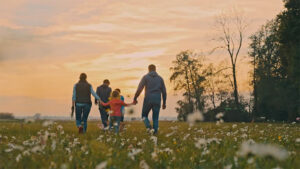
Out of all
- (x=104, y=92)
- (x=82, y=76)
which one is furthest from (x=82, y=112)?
(x=104, y=92)

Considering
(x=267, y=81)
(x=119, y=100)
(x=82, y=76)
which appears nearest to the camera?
(x=119, y=100)

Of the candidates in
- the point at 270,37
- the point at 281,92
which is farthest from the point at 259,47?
the point at 281,92

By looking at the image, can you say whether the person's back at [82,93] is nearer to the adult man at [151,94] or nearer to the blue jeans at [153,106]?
the adult man at [151,94]

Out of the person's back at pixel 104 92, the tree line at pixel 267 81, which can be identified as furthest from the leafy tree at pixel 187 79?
the person's back at pixel 104 92

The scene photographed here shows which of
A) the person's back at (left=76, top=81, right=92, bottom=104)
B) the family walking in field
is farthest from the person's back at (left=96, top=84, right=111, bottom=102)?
the person's back at (left=76, top=81, right=92, bottom=104)

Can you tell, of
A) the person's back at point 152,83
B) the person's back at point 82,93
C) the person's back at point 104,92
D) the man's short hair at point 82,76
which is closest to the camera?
the person's back at point 152,83

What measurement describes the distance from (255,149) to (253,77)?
56.0 metres

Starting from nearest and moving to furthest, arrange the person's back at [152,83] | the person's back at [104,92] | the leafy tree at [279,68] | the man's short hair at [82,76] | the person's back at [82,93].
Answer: the person's back at [152,83]
the person's back at [82,93]
the man's short hair at [82,76]
the person's back at [104,92]
the leafy tree at [279,68]

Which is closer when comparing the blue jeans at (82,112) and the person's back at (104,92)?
the blue jeans at (82,112)

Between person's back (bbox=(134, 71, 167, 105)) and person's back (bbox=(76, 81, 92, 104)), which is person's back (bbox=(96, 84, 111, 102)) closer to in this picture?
person's back (bbox=(76, 81, 92, 104))

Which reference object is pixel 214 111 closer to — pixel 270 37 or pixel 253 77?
pixel 253 77

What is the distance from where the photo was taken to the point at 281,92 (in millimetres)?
45625

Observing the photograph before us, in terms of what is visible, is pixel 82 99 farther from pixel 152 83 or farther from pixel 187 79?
pixel 187 79

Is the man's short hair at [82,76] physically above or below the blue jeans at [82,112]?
above
